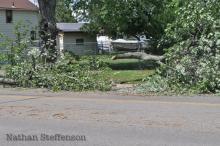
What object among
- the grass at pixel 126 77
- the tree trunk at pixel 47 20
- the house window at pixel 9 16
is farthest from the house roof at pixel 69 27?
the grass at pixel 126 77

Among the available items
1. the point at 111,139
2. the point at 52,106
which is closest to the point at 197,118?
the point at 111,139

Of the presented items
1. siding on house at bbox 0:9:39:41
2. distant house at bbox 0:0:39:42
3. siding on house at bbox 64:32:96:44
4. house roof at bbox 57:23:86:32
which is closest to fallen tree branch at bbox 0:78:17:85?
siding on house at bbox 0:9:39:41

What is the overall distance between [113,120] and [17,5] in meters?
46.8

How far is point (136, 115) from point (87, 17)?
103 ft

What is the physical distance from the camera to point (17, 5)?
5534cm

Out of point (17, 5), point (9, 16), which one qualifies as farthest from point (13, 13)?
point (17, 5)

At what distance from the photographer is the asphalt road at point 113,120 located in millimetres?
8375

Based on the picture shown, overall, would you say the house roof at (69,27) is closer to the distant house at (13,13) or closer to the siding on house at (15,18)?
the siding on house at (15,18)

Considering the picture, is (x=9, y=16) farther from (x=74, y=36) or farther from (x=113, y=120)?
(x=113, y=120)

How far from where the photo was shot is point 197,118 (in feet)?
34.0

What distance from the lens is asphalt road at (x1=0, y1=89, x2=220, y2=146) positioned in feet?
27.5

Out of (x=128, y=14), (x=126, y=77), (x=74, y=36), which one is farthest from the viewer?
(x=74, y=36)

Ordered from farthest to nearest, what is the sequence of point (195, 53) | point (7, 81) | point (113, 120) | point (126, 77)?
point (126, 77), point (7, 81), point (195, 53), point (113, 120)

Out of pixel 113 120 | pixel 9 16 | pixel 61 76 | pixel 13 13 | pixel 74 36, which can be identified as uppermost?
pixel 13 13
